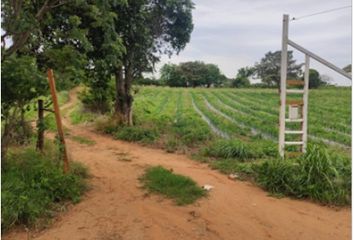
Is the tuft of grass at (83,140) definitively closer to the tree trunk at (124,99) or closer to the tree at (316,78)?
the tree trunk at (124,99)

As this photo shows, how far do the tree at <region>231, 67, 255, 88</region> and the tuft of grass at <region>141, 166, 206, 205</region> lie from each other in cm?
4245

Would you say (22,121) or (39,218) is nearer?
(39,218)

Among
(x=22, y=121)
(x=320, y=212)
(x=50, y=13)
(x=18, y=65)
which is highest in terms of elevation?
(x=50, y=13)

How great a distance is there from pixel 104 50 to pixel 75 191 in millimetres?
2401

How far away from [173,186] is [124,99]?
6518 millimetres

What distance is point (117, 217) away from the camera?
451 centimetres

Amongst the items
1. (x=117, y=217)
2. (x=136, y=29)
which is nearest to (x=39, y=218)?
(x=117, y=217)

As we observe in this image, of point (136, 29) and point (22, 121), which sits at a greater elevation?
point (136, 29)

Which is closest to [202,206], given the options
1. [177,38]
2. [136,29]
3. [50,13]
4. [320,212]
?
[320,212]

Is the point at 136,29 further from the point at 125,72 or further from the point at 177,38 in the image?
the point at 177,38

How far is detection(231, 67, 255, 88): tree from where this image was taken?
48.4 meters

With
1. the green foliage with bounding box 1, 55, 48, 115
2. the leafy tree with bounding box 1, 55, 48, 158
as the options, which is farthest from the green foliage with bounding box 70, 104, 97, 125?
the green foliage with bounding box 1, 55, 48, 115

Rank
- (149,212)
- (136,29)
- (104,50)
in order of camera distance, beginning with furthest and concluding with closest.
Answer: (136,29) → (104,50) → (149,212)

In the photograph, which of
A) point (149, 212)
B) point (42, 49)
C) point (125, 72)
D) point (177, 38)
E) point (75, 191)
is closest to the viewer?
point (149, 212)
